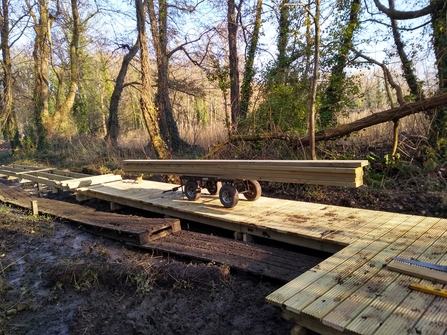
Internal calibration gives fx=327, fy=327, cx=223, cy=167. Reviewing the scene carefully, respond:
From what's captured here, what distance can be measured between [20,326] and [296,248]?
11.3ft

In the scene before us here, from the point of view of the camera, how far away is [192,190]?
6.09 meters

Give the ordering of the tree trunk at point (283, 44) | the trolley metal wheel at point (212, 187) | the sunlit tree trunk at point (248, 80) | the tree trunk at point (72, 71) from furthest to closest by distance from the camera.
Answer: the tree trunk at point (72, 71) → the sunlit tree trunk at point (248, 80) → the tree trunk at point (283, 44) → the trolley metal wheel at point (212, 187)

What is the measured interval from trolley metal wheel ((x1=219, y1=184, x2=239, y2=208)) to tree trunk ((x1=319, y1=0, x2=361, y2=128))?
487cm

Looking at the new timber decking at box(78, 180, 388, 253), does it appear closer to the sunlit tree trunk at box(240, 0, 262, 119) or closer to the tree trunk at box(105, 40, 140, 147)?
the sunlit tree trunk at box(240, 0, 262, 119)

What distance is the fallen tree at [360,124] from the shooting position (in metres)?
6.49

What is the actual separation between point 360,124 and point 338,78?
82.2 inches

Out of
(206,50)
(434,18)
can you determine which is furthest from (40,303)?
(206,50)

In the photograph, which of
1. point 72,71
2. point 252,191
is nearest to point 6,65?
point 72,71

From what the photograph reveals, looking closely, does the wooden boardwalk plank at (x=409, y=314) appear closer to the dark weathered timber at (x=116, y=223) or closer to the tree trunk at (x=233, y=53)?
the dark weathered timber at (x=116, y=223)

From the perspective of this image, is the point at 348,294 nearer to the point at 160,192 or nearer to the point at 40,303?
the point at 40,303

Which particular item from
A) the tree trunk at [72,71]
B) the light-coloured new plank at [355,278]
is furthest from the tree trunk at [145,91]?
the tree trunk at [72,71]

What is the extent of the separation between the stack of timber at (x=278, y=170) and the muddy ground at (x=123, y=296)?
4.95 feet

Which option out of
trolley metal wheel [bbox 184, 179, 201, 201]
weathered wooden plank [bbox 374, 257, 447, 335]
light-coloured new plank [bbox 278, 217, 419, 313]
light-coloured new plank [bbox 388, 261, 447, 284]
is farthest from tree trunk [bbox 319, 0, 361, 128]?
weathered wooden plank [bbox 374, 257, 447, 335]

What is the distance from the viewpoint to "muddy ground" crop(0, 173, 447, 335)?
3012mm
